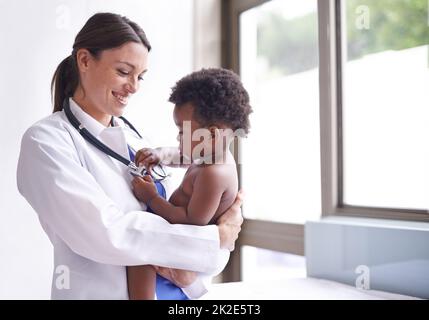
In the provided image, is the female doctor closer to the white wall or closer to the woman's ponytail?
the woman's ponytail

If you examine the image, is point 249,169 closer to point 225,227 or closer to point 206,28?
point 206,28

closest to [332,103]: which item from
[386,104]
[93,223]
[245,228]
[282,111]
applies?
[386,104]

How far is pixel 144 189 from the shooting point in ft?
2.84

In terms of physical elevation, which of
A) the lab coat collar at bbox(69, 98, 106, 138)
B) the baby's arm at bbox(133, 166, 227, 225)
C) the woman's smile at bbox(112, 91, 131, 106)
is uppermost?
the woman's smile at bbox(112, 91, 131, 106)

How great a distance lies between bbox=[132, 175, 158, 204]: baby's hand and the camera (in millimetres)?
867

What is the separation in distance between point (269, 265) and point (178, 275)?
3.35 feet

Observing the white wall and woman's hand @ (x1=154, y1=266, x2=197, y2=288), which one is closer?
woman's hand @ (x1=154, y1=266, x2=197, y2=288)

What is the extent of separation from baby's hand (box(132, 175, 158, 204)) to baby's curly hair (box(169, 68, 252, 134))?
15cm

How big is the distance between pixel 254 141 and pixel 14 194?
36.7 inches

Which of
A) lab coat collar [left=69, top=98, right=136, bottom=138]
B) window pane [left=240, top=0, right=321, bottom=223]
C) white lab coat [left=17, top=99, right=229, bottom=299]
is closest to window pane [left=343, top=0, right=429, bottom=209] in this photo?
window pane [left=240, top=0, right=321, bottom=223]

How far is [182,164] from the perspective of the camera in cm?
103

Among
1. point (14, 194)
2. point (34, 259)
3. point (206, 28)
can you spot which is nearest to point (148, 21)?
point (206, 28)

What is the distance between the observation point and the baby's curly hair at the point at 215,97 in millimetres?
878

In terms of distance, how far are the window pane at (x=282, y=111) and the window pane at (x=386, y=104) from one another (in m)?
0.14
